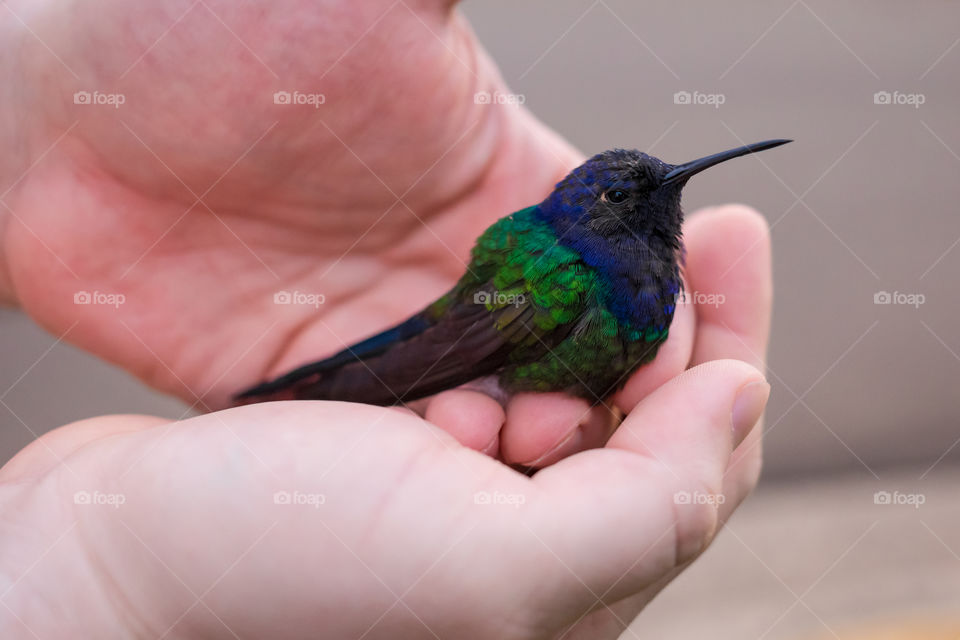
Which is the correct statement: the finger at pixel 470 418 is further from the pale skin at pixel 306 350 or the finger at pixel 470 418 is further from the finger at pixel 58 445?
the finger at pixel 58 445

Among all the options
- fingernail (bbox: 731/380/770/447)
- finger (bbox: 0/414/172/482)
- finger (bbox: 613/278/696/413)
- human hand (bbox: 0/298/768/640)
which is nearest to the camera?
human hand (bbox: 0/298/768/640)

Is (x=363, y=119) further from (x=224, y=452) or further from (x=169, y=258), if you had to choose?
(x=224, y=452)

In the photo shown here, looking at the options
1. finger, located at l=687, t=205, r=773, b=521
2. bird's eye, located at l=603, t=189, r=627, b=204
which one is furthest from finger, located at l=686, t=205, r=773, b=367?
bird's eye, located at l=603, t=189, r=627, b=204

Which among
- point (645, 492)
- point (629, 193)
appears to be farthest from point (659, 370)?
point (645, 492)

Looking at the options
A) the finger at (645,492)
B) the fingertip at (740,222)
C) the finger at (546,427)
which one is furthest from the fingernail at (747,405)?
the fingertip at (740,222)

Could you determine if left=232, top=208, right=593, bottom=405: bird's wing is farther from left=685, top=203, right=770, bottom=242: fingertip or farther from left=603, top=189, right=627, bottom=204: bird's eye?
left=685, top=203, right=770, bottom=242: fingertip

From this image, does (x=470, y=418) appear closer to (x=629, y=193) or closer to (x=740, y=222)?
(x=629, y=193)
